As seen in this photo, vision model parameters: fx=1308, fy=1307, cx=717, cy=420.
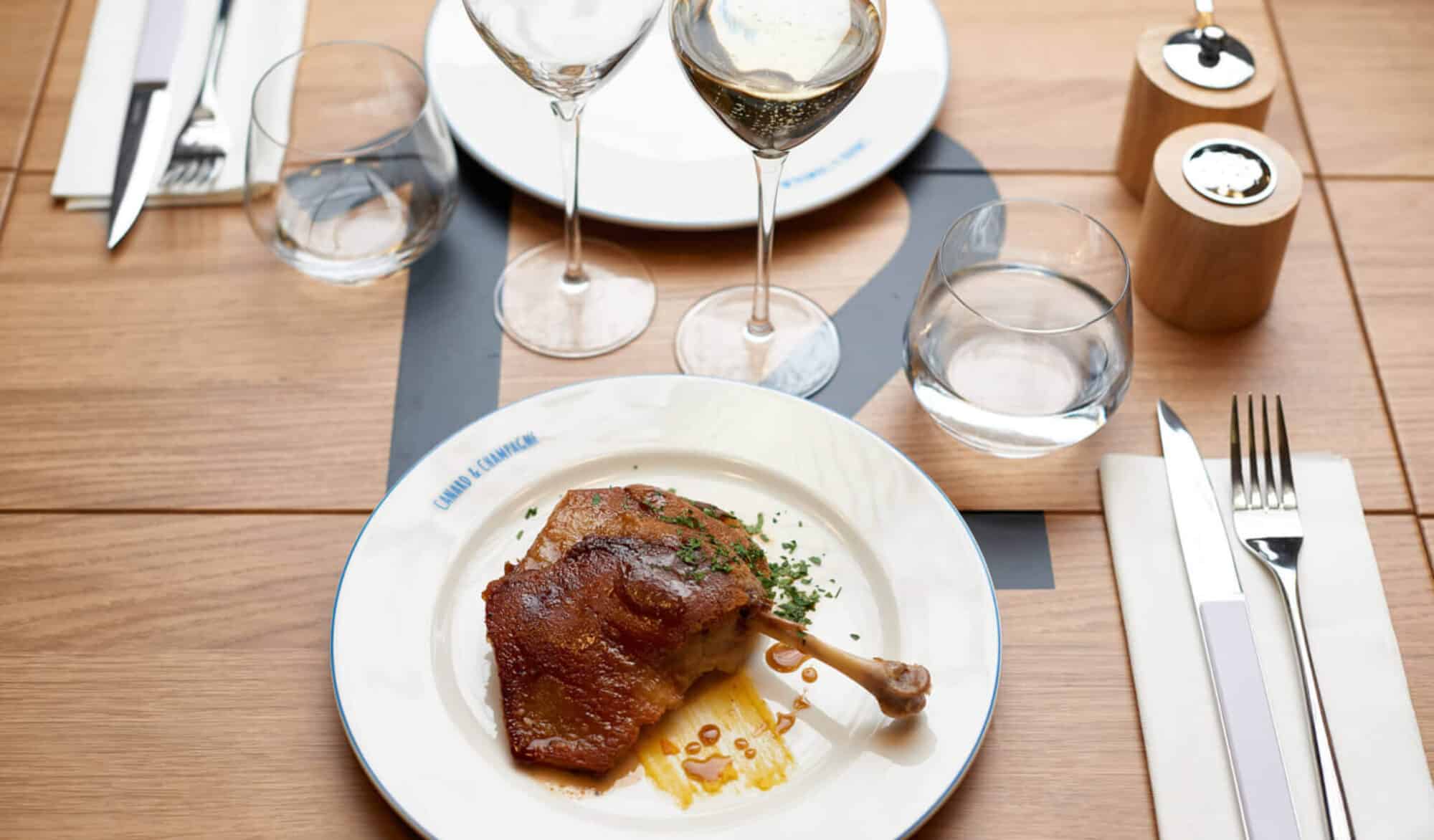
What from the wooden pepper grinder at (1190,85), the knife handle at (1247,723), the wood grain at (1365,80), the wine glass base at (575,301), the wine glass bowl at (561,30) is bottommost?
the wine glass base at (575,301)

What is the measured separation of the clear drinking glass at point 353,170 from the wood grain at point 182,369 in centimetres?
4

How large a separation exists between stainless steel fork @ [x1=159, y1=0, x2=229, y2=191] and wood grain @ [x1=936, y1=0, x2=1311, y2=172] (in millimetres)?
810

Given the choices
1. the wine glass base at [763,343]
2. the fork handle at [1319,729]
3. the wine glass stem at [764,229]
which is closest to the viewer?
the fork handle at [1319,729]

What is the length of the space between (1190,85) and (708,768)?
2.87 ft

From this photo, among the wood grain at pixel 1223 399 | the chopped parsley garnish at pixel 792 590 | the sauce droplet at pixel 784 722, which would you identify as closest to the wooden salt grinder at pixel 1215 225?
the wood grain at pixel 1223 399

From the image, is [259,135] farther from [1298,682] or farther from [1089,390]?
[1298,682]

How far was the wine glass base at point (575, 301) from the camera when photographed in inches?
51.5

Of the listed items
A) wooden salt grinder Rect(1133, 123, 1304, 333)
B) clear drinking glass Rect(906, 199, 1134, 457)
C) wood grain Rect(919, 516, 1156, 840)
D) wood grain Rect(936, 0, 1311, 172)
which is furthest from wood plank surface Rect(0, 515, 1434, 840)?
wood grain Rect(936, 0, 1311, 172)

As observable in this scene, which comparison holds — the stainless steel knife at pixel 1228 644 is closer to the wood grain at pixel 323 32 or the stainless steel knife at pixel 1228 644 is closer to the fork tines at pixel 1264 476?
the fork tines at pixel 1264 476

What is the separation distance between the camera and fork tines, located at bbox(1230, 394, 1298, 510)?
1.15 meters

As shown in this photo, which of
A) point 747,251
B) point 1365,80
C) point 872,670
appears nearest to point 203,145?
point 747,251

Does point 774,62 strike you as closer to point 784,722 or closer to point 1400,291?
point 784,722

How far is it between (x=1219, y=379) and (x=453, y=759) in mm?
811

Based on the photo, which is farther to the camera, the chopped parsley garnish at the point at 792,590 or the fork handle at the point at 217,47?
the fork handle at the point at 217,47
